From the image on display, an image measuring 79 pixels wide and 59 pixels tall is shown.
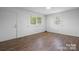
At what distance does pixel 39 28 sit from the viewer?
1.41 metres

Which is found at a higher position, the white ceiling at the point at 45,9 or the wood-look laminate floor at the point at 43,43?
the white ceiling at the point at 45,9

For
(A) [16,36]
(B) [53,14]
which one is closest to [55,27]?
(B) [53,14]

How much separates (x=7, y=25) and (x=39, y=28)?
1.79 ft

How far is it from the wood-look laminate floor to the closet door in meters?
0.10

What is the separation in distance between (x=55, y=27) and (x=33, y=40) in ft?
1.50

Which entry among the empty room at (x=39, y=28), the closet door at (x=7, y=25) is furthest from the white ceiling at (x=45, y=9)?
the closet door at (x=7, y=25)

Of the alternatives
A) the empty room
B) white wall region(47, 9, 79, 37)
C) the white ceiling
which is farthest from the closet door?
white wall region(47, 9, 79, 37)

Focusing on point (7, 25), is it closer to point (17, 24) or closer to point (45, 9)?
point (17, 24)

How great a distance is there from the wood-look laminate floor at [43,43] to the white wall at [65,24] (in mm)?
90

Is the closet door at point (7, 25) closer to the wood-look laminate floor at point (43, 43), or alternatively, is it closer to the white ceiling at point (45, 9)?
the wood-look laminate floor at point (43, 43)

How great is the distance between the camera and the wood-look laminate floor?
1.32 meters

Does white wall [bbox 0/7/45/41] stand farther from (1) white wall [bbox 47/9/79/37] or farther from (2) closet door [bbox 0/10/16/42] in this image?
(1) white wall [bbox 47/9/79/37]

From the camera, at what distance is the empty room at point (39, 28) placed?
1.31m
